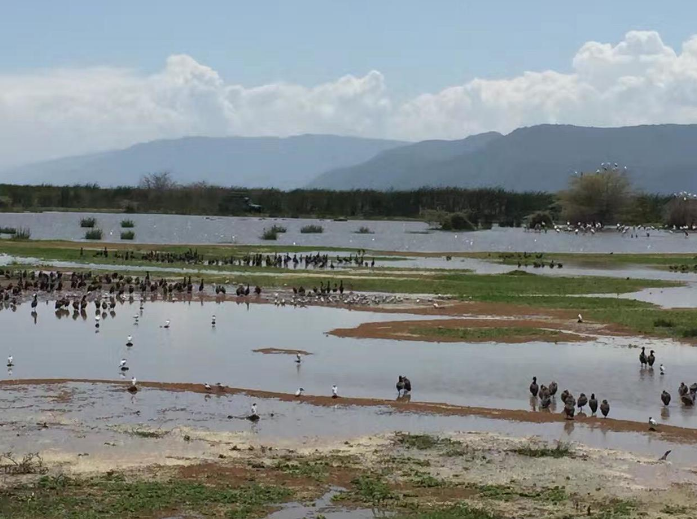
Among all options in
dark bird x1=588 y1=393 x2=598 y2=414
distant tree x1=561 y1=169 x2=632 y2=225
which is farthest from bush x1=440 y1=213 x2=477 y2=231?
dark bird x1=588 y1=393 x2=598 y2=414

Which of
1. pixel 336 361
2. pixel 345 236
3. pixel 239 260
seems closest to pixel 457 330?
pixel 336 361

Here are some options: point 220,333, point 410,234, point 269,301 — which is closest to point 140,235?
point 410,234

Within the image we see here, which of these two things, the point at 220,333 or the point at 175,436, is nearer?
the point at 175,436

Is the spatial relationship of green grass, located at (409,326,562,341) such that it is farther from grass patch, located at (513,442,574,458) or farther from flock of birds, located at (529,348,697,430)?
grass patch, located at (513,442,574,458)

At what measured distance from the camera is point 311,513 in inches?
608

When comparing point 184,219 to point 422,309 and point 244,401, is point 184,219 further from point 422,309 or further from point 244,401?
point 244,401

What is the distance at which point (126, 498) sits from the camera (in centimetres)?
1570

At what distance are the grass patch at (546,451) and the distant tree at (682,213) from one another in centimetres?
11096

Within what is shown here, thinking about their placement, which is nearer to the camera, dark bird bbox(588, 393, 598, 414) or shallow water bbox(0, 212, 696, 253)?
dark bird bbox(588, 393, 598, 414)

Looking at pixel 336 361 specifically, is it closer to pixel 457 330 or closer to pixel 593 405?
pixel 457 330

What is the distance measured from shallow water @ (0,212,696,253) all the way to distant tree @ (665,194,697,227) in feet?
24.0

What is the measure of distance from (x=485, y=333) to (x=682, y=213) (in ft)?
324

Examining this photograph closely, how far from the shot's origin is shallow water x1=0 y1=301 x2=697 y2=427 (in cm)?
2572

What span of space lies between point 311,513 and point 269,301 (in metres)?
28.8
